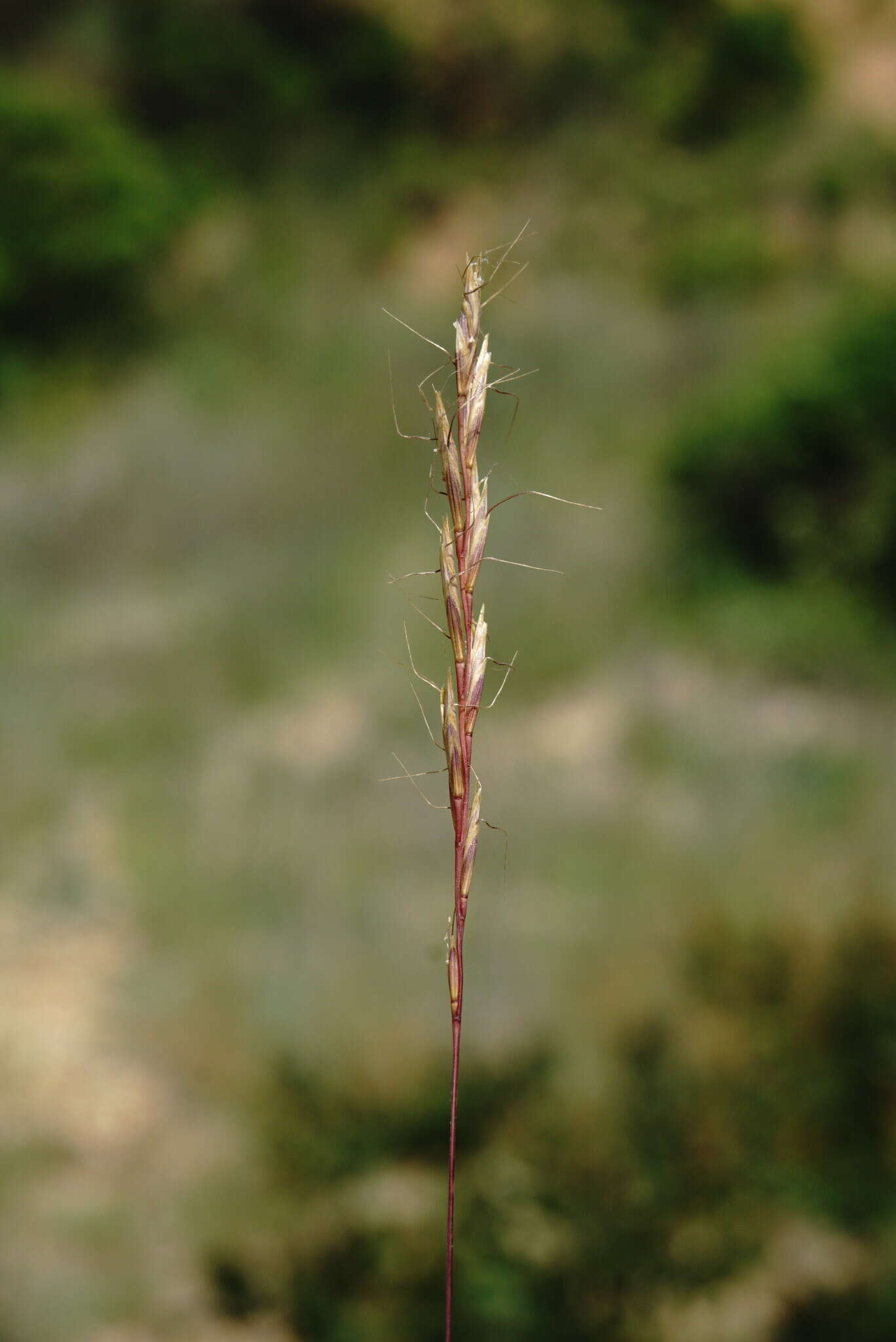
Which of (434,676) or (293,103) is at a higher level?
(293,103)

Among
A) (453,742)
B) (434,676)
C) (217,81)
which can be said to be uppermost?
(217,81)

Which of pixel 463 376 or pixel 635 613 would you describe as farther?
pixel 635 613

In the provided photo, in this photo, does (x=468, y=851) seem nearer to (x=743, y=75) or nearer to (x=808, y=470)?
(x=808, y=470)

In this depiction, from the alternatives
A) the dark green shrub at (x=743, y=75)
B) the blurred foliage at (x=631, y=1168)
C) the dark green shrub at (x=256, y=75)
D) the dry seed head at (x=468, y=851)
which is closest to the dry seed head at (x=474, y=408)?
the dry seed head at (x=468, y=851)

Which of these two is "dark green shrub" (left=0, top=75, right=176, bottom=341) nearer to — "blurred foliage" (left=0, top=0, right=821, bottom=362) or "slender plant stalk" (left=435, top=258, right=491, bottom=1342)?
"blurred foliage" (left=0, top=0, right=821, bottom=362)

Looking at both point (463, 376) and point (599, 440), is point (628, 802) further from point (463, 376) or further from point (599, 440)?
point (463, 376)

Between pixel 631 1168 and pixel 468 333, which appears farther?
pixel 631 1168

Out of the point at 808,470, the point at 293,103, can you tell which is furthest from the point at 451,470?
the point at 293,103

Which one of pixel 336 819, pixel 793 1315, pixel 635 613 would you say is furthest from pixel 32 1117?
pixel 635 613
